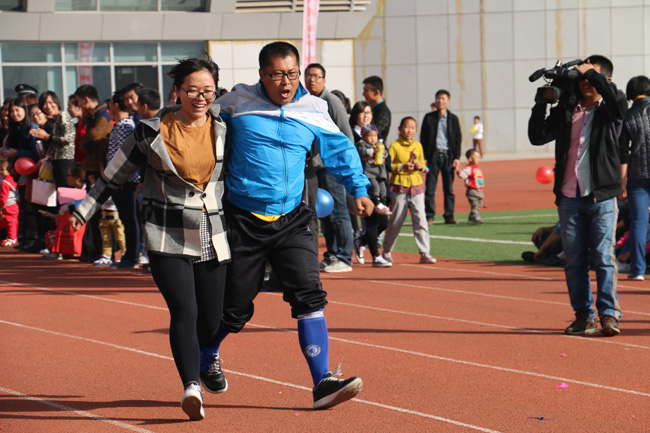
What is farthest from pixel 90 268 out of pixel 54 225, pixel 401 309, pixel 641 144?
pixel 641 144

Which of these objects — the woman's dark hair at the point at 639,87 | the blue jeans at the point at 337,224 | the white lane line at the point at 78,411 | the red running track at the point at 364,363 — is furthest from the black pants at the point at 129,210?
the white lane line at the point at 78,411

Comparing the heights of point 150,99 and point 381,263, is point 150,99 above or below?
above

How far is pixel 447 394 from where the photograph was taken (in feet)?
20.6

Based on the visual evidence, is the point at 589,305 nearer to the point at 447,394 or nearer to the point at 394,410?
the point at 447,394

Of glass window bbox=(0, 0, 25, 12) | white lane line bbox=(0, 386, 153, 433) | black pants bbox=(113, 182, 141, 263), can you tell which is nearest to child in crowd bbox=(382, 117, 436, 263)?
black pants bbox=(113, 182, 141, 263)

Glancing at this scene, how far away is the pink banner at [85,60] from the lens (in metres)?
33.9

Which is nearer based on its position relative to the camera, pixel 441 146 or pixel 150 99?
pixel 150 99

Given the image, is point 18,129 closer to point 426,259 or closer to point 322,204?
A: point 426,259

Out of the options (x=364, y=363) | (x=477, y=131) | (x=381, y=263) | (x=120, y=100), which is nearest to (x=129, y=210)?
(x=120, y=100)

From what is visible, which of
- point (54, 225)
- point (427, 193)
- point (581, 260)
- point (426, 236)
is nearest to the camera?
point (581, 260)

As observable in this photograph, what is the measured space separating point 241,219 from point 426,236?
748 centimetres

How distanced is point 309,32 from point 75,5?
19.1 m

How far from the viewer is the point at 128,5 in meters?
34.1

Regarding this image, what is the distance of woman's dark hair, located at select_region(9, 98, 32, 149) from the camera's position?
15922mm
